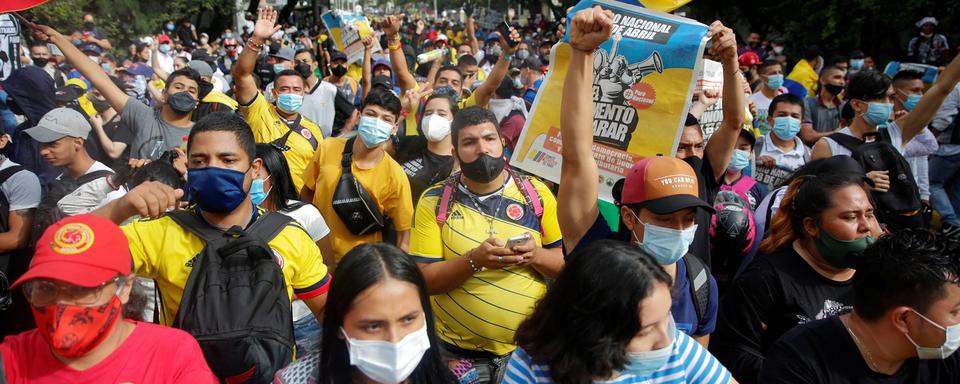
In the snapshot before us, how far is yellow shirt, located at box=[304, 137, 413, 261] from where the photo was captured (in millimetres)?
4793

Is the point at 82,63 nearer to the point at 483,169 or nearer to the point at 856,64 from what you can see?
the point at 483,169

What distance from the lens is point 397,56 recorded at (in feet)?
22.4

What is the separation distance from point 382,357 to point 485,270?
1.04 meters

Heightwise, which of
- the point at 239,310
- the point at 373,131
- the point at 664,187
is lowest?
the point at 373,131

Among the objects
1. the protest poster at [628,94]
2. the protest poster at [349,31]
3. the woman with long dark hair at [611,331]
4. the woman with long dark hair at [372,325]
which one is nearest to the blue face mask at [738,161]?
the protest poster at [628,94]

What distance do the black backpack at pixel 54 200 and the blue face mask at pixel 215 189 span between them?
197 centimetres

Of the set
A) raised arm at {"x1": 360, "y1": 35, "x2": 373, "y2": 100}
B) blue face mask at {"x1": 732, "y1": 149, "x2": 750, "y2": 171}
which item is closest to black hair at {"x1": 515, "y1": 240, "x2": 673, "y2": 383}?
blue face mask at {"x1": 732, "y1": 149, "x2": 750, "y2": 171}

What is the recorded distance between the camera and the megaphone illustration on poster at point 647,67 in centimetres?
349

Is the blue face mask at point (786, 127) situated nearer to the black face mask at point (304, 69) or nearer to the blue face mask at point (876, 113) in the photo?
the blue face mask at point (876, 113)

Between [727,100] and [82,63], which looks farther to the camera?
[82,63]

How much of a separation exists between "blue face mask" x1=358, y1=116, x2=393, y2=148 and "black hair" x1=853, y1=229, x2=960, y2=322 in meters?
3.14

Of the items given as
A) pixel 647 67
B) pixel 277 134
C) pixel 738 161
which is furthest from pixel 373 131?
pixel 738 161

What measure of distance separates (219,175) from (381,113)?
225 cm

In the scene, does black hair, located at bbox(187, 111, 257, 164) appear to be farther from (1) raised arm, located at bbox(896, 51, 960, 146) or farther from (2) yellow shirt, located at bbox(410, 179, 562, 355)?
(1) raised arm, located at bbox(896, 51, 960, 146)
